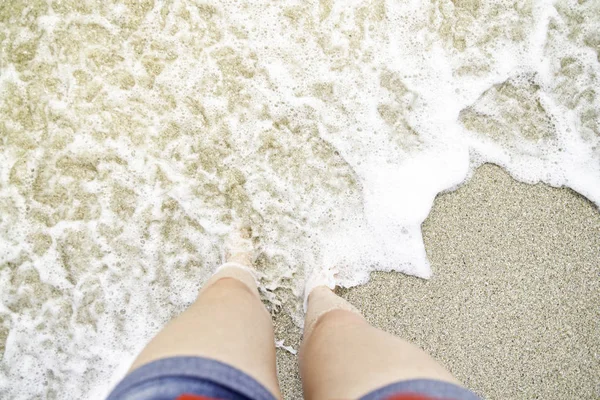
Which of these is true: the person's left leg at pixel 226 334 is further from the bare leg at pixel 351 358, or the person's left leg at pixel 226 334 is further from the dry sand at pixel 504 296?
the dry sand at pixel 504 296

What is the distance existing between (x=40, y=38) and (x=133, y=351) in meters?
1.41

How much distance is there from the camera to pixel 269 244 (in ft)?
6.82

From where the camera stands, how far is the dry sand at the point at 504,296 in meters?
1.95

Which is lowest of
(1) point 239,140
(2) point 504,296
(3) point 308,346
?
(2) point 504,296

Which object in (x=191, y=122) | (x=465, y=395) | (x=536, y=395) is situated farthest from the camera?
(x=191, y=122)

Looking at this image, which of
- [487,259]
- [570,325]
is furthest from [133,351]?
[570,325]

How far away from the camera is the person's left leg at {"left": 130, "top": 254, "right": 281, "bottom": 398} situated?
46.1 inches

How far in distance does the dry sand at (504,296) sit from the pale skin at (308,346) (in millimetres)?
389

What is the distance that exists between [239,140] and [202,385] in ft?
3.98

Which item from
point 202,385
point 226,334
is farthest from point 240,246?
point 202,385

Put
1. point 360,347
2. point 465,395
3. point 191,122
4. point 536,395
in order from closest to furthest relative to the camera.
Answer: point 465,395 → point 360,347 → point 536,395 → point 191,122

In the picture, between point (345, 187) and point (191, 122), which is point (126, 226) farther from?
point (345, 187)

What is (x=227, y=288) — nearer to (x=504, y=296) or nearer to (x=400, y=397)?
(x=400, y=397)

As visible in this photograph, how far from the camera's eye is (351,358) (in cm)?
129
